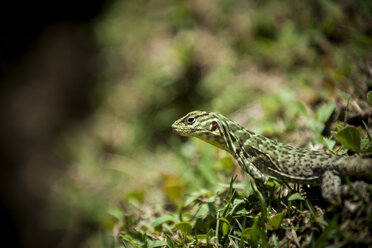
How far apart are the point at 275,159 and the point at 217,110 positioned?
2.72 metres

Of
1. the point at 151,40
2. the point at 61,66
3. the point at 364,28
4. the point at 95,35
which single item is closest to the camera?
the point at 364,28

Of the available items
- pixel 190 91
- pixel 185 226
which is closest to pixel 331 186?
pixel 185 226

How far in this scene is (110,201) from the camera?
5.80 metres

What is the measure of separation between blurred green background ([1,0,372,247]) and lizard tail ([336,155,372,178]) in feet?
4.12

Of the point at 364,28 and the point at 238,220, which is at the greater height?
the point at 364,28

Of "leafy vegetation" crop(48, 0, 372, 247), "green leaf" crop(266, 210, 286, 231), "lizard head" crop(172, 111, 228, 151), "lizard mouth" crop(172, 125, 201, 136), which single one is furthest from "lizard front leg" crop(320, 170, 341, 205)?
"lizard mouth" crop(172, 125, 201, 136)

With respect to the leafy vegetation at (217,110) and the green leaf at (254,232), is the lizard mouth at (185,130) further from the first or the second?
the green leaf at (254,232)

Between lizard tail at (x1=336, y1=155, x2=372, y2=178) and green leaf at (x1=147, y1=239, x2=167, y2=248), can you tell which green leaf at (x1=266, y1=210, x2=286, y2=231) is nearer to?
lizard tail at (x1=336, y1=155, x2=372, y2=178)

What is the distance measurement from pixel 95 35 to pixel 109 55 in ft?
4.64

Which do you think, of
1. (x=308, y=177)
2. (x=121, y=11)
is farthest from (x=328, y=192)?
(x=121, y=11)

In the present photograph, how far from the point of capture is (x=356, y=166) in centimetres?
278

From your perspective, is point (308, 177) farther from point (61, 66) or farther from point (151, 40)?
point (61, 66)

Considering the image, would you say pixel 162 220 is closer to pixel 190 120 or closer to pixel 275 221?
pixel 190 120

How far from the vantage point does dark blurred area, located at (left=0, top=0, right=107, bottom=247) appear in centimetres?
995
